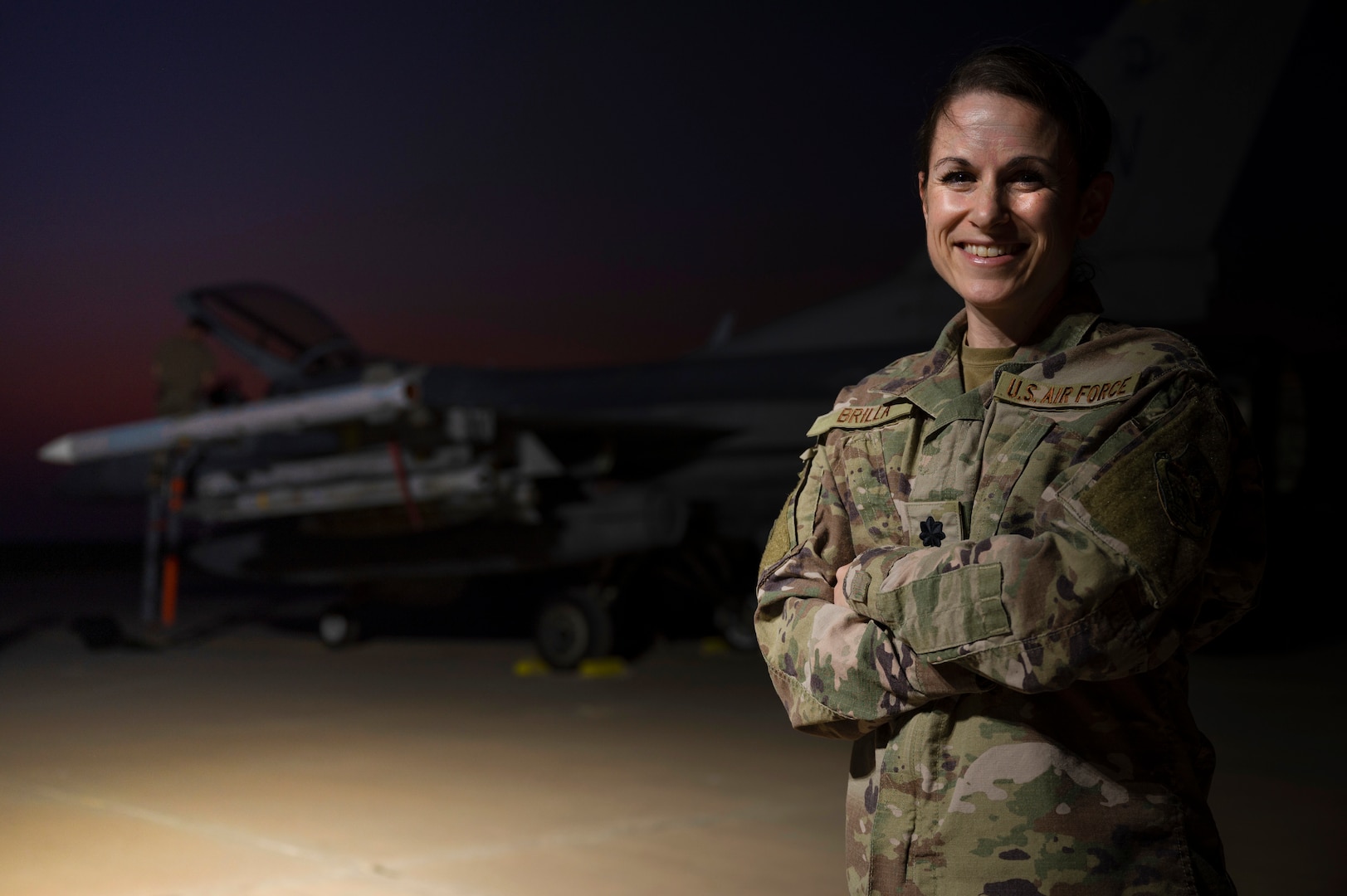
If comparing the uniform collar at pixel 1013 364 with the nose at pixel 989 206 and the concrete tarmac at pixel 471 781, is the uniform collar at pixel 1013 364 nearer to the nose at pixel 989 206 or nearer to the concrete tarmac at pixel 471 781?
the nose at pixel 989 206

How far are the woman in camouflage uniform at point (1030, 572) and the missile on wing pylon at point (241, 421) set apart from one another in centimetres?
714

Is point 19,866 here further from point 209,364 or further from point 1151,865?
point 209,364

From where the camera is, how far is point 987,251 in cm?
139

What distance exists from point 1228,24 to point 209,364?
872 centimetres

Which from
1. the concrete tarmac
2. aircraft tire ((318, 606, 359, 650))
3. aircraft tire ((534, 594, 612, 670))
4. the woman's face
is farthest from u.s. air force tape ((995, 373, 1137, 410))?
aircraft tire ((318, 606, 359, 650))

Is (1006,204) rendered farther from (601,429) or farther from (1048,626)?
(601,429)

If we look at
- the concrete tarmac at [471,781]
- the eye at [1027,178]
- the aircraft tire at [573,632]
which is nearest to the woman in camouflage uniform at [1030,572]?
the eye at [1027,178]

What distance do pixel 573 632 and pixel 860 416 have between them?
25.7 feet

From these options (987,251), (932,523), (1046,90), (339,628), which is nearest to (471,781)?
(932,523)

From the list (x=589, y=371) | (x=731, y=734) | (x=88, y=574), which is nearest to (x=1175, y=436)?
(x=731, y=734)

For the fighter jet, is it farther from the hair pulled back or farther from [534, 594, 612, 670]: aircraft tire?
the hair pulled back

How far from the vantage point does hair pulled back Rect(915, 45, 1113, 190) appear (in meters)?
1.38

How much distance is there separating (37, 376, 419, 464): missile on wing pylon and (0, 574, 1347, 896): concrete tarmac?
1.83 meters

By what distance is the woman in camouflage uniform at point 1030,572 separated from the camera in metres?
1.22
